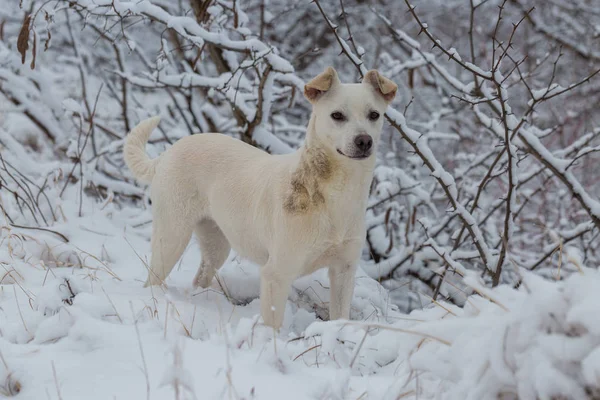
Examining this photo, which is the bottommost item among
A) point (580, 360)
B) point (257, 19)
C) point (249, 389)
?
point (249, 389)

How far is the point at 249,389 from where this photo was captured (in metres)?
1.93

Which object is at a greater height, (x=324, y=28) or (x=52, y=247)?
(x=324, y=28)

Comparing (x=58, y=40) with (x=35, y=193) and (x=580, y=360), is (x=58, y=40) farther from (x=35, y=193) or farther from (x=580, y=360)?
(x=580, y=360)

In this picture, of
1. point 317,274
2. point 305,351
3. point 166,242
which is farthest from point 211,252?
point 305,351

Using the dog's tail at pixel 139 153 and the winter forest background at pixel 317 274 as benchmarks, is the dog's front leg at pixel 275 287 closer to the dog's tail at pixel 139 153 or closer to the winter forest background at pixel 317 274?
the winter forest background at pixel 317 274

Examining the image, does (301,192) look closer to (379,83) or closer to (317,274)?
(379,83)

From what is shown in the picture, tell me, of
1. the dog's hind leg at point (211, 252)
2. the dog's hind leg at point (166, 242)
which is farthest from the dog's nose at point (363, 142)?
the dog's hind leg at point (211, 252)

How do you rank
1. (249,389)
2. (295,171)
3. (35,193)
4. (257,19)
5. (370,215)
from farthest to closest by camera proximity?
(257,19) < (370,215) < (35,193) < (295,171) < (249,389)

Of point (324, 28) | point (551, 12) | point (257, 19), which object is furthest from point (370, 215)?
point (551, 12)

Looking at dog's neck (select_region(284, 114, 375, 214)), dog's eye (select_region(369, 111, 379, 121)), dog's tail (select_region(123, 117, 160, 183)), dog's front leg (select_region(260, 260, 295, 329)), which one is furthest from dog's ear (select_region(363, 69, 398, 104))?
dog's tail (select_region(123, 117, 160, 183))

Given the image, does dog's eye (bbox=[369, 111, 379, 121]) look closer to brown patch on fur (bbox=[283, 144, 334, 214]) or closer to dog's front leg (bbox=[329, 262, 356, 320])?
brown patch on fur (bbox=[283, 144, 334, 214])

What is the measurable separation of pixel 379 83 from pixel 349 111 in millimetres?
263

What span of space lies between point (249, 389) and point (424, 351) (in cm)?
54

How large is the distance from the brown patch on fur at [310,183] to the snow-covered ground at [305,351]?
0.71m
